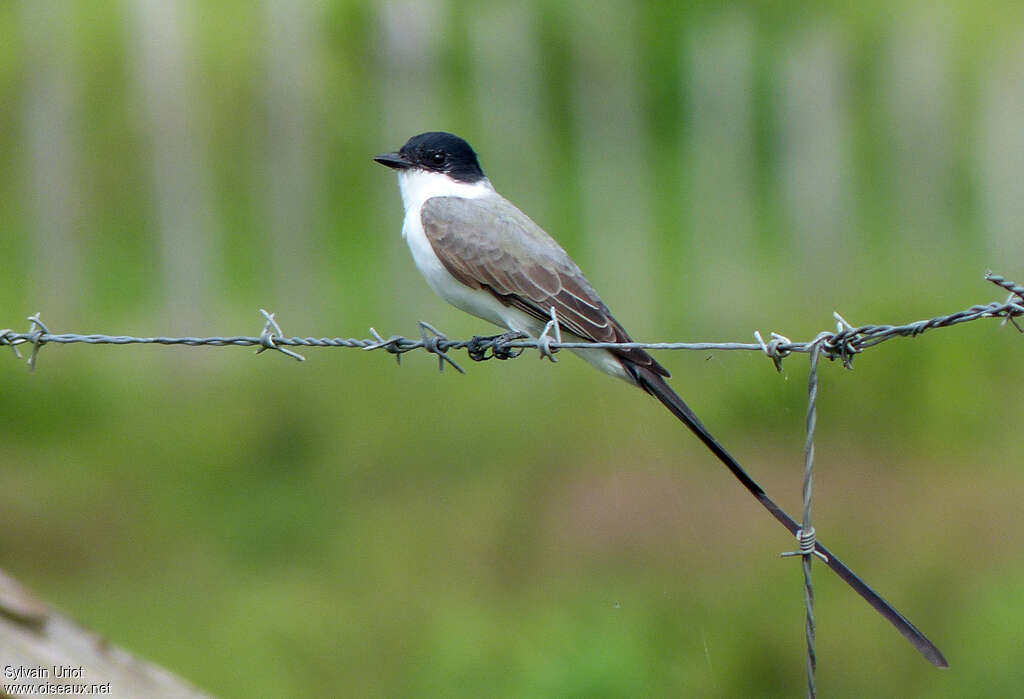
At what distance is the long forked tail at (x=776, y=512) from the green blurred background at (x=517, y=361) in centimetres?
179

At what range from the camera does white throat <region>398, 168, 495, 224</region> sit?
4.63m

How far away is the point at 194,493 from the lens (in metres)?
7.22

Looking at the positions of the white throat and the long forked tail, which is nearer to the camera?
the long forked tail

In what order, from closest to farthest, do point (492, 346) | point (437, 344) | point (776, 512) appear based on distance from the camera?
point (776, 512) < point (437, 344) < point (492, 346)

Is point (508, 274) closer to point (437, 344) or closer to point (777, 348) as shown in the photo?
point (437, 344)

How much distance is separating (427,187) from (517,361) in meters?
3.93

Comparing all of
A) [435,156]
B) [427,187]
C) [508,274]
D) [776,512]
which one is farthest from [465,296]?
[776,512]

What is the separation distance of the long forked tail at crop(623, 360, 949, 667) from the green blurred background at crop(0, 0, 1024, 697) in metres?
1.79

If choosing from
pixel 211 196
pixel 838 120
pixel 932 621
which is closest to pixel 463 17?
pixel 211 196

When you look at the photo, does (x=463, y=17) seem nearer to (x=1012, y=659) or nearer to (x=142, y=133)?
(x=142, y=133)

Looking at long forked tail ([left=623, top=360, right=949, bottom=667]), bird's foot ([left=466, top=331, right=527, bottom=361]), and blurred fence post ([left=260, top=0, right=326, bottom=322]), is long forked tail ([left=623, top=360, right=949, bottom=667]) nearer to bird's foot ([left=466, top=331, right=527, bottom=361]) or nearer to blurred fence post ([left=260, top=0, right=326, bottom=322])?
bird's foot ([left=466, top=331, right=527, bottom=361])

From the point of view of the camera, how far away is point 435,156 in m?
4.75

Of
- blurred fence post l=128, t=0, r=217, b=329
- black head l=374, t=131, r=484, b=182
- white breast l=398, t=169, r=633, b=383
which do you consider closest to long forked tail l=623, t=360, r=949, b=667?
white breast l=398, t=169, r=633, b=383

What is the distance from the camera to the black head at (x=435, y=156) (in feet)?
15.6
